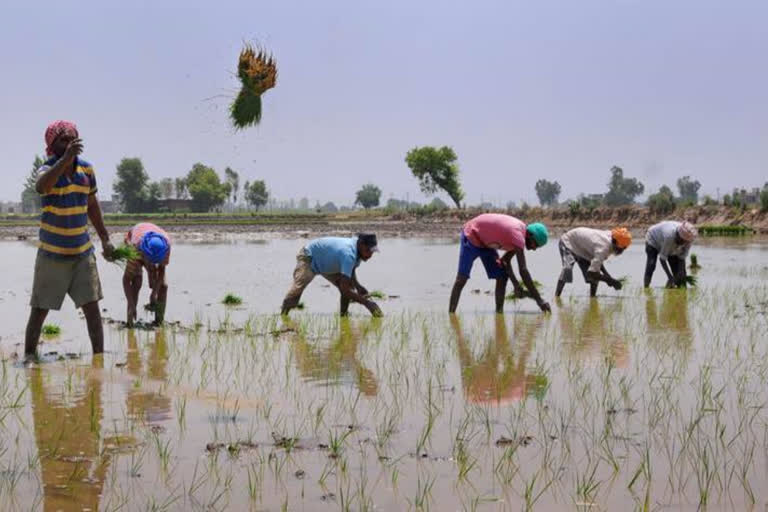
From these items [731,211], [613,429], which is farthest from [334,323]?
[731,211]

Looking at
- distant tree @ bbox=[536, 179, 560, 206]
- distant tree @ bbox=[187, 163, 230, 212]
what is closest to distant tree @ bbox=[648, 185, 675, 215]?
distant tree @ bbox=[187, 163, 230, 212]

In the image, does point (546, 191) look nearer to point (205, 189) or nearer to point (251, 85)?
point (205, 189)

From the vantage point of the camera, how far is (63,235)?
250 inches

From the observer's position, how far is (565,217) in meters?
54.0

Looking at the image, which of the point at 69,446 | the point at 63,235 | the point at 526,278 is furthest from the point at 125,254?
the point at 526,278

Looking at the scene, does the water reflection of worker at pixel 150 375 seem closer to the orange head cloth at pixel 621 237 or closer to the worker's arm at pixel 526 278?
the worker's arm at pixel 526 278

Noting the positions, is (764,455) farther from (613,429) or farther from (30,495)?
(30,495)

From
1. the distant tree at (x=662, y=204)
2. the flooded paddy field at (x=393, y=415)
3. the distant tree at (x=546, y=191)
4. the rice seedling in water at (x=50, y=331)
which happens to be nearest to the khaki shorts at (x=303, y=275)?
the flooded paddy field at (x=393, y=415)

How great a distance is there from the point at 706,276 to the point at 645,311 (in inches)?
278

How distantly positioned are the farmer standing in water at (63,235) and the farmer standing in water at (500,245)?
452 cm

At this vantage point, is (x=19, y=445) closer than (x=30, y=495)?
No

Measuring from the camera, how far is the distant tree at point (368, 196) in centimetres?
12594

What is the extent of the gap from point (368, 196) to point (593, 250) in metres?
115

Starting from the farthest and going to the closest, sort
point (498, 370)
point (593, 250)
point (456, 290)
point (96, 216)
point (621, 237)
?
1. point (593, 250)
2. point (621, 237)
3. point (456, 290)
4. point (96, 216)
5. point (498, 370)
